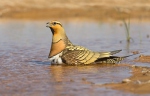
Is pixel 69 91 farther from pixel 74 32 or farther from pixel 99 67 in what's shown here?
pixel 74 32

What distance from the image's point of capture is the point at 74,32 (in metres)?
17.8

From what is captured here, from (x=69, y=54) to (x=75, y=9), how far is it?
18706mm

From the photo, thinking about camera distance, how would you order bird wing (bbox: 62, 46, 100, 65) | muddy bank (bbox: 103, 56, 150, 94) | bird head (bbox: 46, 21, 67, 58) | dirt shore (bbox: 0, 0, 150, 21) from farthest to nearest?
dirt shore (bbox: 0, 0, 150, 21) < bird head (bbox: 46, 21, 67, 58) < bird wing (bbox: 62, 46, 100, 65) < muddy bank (bbox: 103, 56, 150, 94)

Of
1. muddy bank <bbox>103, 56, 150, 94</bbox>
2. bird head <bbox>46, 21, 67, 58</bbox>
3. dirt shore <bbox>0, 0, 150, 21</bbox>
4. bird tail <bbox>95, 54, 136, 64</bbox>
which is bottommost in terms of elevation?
muddy bank <bbox>103, 56, 150, 94</bbox>

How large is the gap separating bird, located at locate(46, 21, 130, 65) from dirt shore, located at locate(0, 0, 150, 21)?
624 inches

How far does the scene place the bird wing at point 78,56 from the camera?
9.34 m

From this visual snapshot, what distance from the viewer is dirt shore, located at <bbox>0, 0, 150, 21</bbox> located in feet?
86.4

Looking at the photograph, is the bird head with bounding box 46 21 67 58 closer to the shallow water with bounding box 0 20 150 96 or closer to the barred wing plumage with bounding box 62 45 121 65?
the barred wing plumage with bounding box 62 45 121 65

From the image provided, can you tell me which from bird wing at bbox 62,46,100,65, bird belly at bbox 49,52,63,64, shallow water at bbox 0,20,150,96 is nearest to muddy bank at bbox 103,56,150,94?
shallow water at bbox 0,20,150,96

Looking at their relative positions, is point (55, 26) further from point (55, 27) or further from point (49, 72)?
point (49, 72)

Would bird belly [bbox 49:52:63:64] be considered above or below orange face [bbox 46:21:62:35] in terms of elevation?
below

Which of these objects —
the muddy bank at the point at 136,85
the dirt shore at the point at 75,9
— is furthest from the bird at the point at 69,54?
the dirt shore at the point at 75,9

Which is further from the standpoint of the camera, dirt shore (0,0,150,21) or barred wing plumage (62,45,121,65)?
dirt shore (0,0,150,21)

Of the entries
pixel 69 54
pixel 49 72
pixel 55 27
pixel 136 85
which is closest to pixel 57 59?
pixel 69 54
